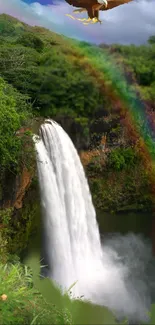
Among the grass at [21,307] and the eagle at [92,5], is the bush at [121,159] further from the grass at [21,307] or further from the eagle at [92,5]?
the eagle at [92,5]

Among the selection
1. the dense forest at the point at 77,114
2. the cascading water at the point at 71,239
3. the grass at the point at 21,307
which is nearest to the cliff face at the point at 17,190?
the dense forest at the point at 77,114

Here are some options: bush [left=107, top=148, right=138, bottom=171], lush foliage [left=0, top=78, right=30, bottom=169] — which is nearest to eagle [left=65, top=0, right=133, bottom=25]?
lush foliage [left=0, top=78, right=30, bottom=169]

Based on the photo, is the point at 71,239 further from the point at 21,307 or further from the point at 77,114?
the point at 21,307

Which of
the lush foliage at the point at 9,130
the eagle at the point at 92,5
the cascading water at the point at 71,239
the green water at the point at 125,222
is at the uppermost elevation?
the eagle at the point at 92,5

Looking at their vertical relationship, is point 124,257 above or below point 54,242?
below

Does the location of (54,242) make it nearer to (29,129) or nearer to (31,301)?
(29,129)

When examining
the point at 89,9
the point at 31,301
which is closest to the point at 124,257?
the point at 31,301
